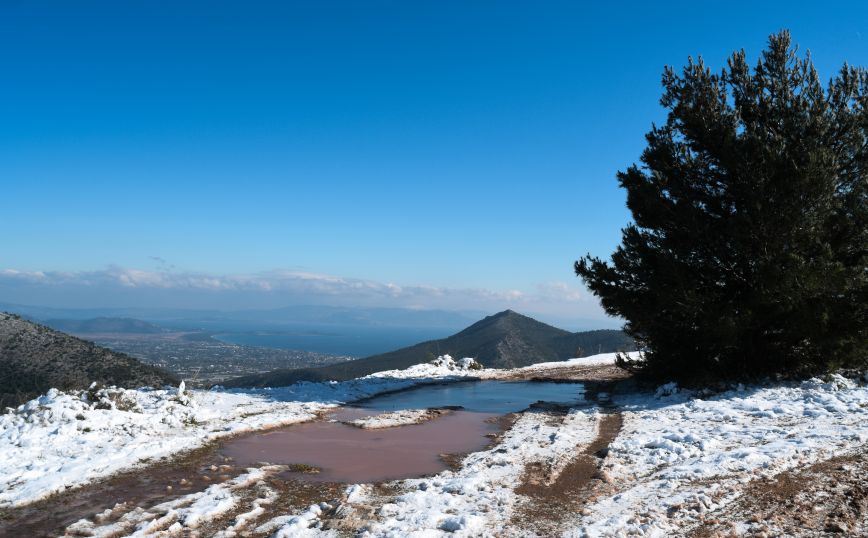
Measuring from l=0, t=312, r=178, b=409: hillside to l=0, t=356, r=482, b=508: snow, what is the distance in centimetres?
2660

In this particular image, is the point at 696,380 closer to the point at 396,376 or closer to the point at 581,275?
the point at 581,275

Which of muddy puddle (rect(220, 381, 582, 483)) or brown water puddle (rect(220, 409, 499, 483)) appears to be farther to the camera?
muddy puddle (rect(220, 381, 582, 483))

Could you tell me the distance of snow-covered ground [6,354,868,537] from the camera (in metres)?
7.05

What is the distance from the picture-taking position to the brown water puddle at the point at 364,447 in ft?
32.9

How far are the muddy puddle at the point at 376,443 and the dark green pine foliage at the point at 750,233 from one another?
15.7 feet

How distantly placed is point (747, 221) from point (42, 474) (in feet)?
58.4

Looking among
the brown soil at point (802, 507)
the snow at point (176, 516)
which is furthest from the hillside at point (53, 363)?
the brown soil at point (802, 507)

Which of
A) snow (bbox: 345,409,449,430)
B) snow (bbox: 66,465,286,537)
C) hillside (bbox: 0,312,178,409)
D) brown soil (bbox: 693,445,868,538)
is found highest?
brown soil (bbox: 693,445,868,538)

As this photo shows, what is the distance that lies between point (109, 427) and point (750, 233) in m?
17.6

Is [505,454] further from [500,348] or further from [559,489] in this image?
[500,348]

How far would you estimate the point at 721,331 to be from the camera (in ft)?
48.8

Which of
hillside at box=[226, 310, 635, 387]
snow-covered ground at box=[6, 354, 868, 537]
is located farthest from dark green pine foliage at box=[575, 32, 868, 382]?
hillside at box=[226, 310, 635, 387]

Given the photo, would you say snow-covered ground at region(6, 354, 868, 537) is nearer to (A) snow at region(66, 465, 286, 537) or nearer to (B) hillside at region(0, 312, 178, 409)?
(A) snow at region(66, 465, 286, 537)

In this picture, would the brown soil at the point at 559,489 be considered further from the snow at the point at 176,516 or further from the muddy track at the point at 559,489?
the snow at the point at 176,516
